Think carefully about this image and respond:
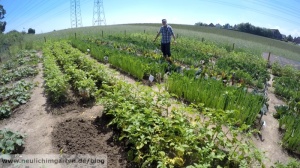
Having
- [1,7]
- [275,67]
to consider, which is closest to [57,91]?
[275,67]

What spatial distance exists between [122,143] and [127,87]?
3.55ft

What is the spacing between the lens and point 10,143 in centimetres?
323

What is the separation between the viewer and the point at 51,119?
437 centimetres

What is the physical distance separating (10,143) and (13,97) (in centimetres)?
300

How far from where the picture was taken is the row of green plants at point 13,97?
15.8ft

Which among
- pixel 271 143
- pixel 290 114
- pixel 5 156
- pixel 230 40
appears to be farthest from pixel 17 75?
pixel 230 40

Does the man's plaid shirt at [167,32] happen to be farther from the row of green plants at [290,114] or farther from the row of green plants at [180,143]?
the row of green plants at [180,143]

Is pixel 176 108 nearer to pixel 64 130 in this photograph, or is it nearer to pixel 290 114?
pixel 64 130

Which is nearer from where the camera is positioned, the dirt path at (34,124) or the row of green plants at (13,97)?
the dirt path at (34,124)

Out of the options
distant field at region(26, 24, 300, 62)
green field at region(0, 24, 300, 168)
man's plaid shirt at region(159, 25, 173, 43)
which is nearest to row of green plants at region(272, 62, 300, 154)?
green field at region(0, 24, 300, 168)

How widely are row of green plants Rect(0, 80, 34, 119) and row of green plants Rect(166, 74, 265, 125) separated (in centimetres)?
397

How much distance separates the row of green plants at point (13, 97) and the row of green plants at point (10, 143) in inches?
65.9

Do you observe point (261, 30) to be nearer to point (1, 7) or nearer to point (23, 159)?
point (23, 159)

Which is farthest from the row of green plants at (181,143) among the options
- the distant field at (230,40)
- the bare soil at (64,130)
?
the distant field at (230,40)
